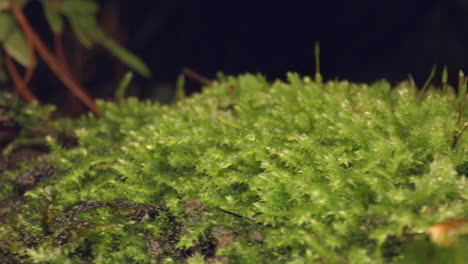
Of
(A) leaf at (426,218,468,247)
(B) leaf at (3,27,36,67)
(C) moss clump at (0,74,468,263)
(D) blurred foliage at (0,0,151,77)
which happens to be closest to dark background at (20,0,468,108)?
(D) blurred foliage at (0,0,151,77)

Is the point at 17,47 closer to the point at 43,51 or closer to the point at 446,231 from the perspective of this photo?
the point at 43,51

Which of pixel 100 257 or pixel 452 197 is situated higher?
pixel 452 197

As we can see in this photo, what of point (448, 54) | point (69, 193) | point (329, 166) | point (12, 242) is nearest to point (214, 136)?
point (329, 166)

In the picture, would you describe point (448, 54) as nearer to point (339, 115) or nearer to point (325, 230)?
point (339, 115)

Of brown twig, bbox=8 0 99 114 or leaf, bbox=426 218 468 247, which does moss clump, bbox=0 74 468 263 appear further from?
brown twig, bbox=8 0 99 114

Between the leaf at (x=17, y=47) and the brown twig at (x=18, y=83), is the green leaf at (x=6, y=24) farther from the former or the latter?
the brown twig at (x=18, y=83)

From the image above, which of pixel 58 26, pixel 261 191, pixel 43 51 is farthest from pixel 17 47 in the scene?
pixel 261 191
